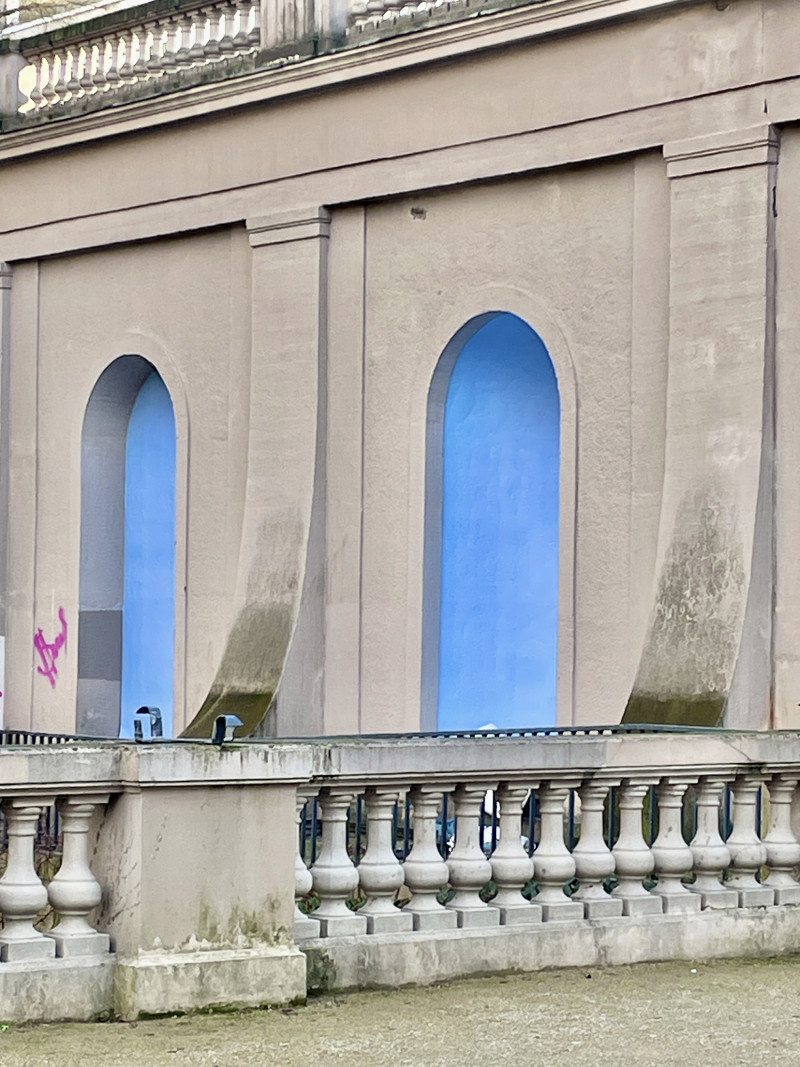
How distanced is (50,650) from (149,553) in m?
1.36

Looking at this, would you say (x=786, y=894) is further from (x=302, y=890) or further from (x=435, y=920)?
(x=302, y=890)

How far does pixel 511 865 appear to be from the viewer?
841 centimetres

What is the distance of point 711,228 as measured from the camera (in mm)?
13734

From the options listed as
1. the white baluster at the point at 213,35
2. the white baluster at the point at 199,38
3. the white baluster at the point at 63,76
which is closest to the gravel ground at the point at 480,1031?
the white baluster at the point at 213,35

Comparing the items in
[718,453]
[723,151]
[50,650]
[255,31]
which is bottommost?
[50,650]

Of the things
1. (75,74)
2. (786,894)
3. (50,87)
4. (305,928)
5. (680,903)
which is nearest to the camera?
(305,928)

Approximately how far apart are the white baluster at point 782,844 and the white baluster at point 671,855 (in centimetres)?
56

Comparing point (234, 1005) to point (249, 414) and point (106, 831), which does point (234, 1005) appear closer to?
point (106, 831)

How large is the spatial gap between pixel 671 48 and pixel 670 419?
2.55 meters

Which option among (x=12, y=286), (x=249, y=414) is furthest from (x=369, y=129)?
(x=12, y=286)

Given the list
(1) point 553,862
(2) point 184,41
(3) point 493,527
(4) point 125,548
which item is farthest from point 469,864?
(4) point 125,548

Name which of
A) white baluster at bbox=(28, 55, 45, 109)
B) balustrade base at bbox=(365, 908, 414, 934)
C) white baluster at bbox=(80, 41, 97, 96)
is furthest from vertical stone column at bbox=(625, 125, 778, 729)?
white baluster at bbox=(28, 55, 45, 109)

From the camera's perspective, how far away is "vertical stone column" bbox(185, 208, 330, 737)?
16.4 metres

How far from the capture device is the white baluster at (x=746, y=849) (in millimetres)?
9258
